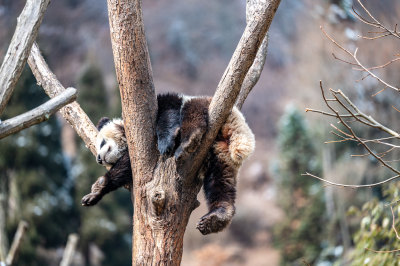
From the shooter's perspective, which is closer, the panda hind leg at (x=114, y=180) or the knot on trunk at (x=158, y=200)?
the knot on trunk at (x=158, y=200)

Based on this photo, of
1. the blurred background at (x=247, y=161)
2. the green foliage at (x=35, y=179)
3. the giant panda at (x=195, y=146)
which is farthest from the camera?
the green foliage at (x=35, y=179)

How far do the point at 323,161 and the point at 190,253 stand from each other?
420 cm

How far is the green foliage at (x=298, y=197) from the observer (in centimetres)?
905

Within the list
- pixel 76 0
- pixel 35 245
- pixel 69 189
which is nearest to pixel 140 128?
pixel 35 245

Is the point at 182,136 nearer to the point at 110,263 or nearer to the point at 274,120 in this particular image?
the point at 110,263

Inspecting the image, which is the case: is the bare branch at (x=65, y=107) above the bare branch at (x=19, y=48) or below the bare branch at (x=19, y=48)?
above

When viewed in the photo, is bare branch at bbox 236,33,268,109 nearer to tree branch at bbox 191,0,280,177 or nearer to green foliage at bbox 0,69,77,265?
tree branch at bbox 191,0,280,177

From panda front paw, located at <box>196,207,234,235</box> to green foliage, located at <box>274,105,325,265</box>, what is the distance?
21.9 ft

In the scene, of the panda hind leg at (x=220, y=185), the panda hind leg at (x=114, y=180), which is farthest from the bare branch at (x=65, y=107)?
the panda hind leg at (x=220, y=185)

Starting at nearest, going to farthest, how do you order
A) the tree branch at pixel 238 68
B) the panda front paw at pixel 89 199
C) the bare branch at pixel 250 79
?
the tree branch at pixel 238 68 < the panda front paw at pixel 89 199 < the bare branch at pixel 250 79

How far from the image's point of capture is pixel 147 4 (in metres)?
15.9

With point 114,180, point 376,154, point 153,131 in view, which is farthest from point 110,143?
point 376,154

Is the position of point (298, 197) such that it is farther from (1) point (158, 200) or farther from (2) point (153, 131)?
(1) point (158, 200)

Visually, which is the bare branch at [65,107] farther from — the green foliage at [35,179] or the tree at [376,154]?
the green foliage at [35,179]
